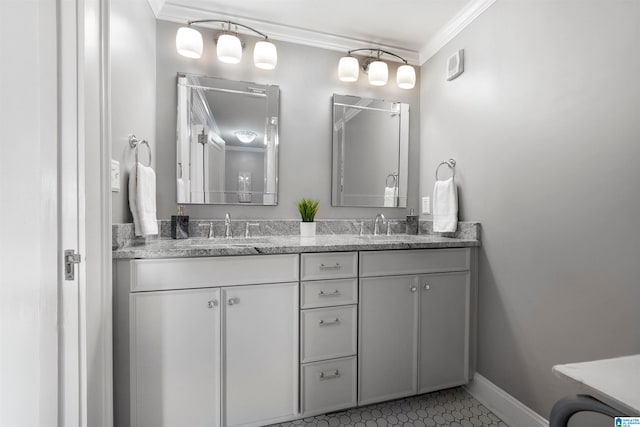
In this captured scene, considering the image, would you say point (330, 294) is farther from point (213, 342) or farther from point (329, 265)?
point (213, 342)

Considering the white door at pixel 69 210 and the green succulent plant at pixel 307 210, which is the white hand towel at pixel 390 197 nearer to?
the green succulent plant at pixel 307 210

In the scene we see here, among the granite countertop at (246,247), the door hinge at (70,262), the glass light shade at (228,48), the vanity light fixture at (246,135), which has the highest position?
the glass light shade at (228,48)

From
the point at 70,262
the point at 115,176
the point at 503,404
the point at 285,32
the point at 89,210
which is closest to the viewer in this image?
the point at 70,262

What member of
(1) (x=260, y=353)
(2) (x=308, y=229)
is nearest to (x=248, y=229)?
(2) (x=308, y=229)

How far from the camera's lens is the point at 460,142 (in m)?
1.79

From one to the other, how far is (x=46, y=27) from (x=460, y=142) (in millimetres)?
1864

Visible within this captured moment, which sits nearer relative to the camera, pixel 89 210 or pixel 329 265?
pixel 89 210

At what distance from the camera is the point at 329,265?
139 centimetres

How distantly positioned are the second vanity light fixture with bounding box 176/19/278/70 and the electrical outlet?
1348 mm

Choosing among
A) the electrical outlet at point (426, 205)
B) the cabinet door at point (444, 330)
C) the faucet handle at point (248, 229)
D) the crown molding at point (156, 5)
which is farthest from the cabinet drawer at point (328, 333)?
the crown molding at point (156, 5)

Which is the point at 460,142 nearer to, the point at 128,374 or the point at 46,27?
the point at 46,27

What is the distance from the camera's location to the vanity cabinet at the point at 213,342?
1169 mm

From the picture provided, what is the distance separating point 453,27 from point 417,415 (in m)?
2.22

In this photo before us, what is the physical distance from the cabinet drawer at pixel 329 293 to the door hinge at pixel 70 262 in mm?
835
